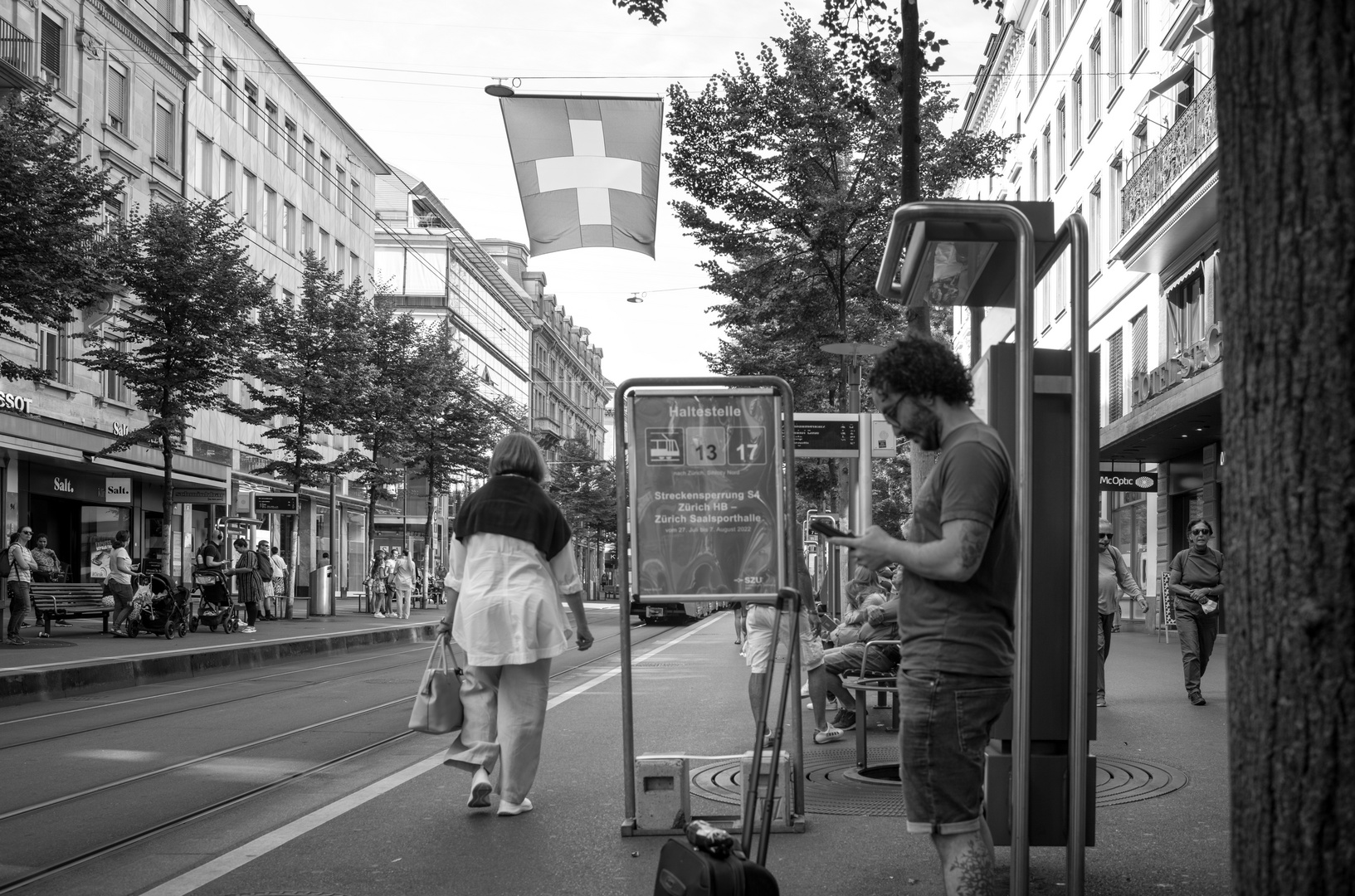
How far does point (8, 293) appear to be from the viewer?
17625mm

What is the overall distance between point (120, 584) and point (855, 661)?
1533 centimetres

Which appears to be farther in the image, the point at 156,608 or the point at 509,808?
the point at 156,608

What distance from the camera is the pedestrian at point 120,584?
21.4m

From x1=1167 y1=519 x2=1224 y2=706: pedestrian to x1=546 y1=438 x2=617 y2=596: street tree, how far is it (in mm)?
58961

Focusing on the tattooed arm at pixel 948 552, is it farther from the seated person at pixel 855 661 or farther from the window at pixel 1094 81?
the window at pixel 1094 81

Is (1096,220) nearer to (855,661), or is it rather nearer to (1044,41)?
(1044,41)

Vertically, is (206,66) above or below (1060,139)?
above

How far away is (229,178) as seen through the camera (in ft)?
138

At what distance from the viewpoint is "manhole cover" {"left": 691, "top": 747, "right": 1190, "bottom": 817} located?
6.71 metres

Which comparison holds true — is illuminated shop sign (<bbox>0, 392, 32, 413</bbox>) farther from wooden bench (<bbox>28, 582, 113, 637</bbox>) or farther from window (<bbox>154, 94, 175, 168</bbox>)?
window (<bbox>154, 94, 175, 168</bbox>)

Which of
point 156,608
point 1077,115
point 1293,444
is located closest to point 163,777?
point 1293,444

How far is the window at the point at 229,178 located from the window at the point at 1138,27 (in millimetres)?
24827

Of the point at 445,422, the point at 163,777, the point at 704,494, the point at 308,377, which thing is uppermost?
the point at 308,377

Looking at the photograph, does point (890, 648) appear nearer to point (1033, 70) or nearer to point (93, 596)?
point (93, 596)
